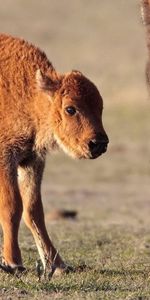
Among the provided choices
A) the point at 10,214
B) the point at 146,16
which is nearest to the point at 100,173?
the point at 146,16

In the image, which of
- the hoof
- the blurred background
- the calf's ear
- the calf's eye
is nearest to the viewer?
the hoof

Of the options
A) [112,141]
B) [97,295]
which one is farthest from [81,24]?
[97,295]

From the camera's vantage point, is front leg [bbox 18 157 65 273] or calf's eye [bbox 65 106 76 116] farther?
front leg [bbox 18 157 65 273]

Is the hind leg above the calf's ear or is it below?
below

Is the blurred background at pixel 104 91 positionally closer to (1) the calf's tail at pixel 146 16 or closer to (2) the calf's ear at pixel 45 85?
(1) the calf's tail at pixel 146 16

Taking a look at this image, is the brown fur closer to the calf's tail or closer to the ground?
the ground

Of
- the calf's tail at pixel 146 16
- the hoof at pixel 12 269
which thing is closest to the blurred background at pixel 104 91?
the calf's tail at pixel 146 16

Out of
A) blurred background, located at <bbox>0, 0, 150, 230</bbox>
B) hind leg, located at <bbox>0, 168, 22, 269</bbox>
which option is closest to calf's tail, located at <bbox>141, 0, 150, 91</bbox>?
blurred background, located at <bbox>0, 0, 150, 230</bbox>

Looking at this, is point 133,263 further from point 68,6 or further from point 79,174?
point 68,6

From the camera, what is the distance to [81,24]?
49.4 m

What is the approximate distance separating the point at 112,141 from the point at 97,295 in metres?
18.0

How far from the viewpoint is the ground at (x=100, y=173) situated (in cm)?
799

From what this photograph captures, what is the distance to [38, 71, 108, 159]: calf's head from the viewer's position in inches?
322

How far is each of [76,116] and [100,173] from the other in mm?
13470
